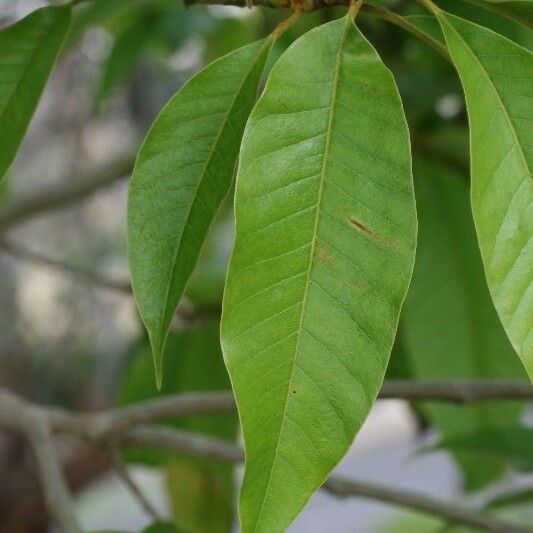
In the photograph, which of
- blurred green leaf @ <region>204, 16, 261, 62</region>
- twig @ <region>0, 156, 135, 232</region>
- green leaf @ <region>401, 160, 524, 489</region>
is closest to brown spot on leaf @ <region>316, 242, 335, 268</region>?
green leaf @ <region>401, 160, 524, 489</region>

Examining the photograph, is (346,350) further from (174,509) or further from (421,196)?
(174,509)

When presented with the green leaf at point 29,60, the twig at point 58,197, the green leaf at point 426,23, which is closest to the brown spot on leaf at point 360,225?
the green leaf at point 426,23

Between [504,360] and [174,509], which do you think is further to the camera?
[174,509]

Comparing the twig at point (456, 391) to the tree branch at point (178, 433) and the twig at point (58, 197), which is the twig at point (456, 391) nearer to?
the tree branch at point (178, 433)

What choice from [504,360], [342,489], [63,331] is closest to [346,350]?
[342,489]

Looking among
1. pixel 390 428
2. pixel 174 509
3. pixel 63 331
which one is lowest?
pixel 390 428

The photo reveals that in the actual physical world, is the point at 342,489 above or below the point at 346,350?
below

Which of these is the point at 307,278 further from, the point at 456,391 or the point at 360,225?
the point at 456,391

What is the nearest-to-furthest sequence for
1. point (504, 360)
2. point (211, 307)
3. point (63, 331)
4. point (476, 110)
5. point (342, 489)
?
1. point (476, 110)
2. point (342, 489)
3. point (504, 360)
4. point (211, 307)
5. point (63, 331)
